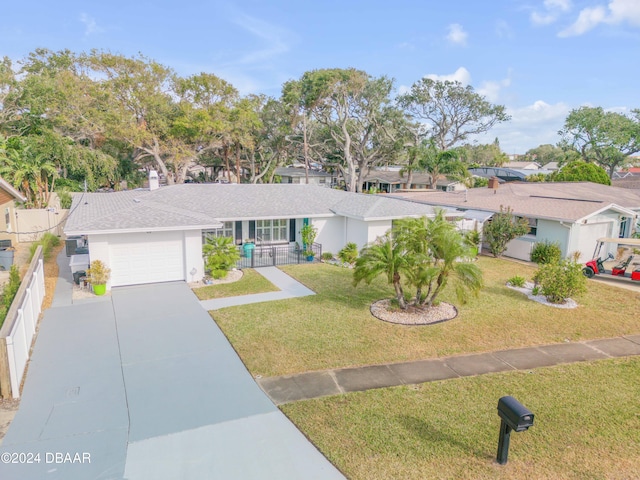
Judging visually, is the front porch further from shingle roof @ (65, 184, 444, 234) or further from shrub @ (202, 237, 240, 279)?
shrub @ (202, 237, 240, 279)

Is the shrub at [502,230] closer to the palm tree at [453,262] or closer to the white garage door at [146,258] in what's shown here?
the palm tree at [453,262]

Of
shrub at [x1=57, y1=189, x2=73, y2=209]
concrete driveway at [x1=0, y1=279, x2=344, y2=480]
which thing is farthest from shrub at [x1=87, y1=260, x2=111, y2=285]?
shrub at [x1=57, y1=189, x2=73, y2=209]

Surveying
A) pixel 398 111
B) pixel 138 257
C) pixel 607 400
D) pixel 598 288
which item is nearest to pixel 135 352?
pixel 138 257

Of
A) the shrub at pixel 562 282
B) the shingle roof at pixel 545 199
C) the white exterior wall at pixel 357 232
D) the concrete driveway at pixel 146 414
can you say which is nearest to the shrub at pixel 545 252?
the shingle roof at pixel 545 199

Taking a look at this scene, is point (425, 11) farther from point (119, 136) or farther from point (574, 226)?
point (119, 136)

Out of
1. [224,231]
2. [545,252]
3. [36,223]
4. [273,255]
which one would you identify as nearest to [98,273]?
[224,231]

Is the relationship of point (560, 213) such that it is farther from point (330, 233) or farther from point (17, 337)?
point (17, 337)
